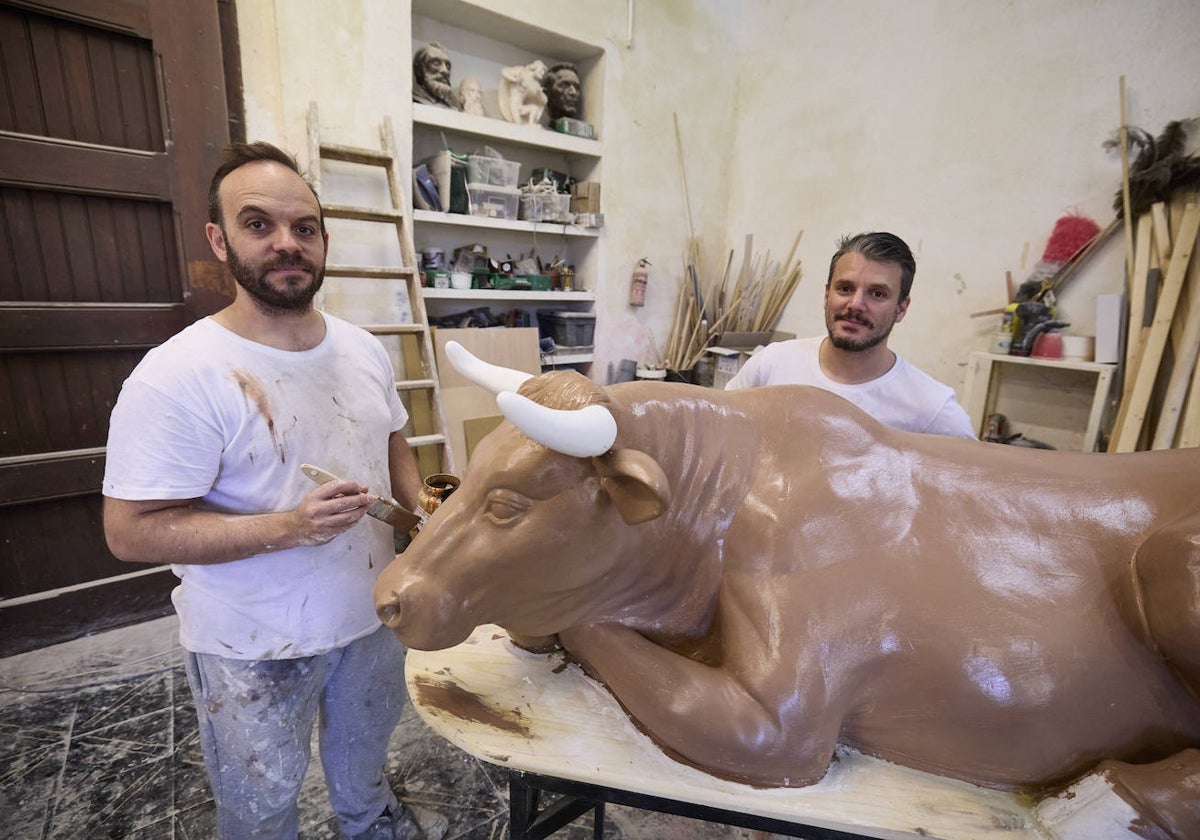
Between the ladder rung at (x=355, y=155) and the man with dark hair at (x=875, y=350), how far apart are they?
294 cm

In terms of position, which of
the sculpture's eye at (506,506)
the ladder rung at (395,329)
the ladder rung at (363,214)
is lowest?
the sculpture's eye at (506,506)

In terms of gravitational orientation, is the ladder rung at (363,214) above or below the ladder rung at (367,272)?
above

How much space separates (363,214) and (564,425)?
324 centimetres

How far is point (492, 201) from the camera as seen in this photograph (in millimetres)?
4414

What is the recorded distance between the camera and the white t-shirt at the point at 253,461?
4.61 ft

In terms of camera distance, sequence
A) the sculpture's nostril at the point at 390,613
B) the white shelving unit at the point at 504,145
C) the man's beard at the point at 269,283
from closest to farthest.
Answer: the sculpture's nostril at the point at 390,613
the man's beard at the point at 269,283
the white shelving unit at the point at 504,145

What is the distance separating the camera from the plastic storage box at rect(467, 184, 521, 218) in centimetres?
432

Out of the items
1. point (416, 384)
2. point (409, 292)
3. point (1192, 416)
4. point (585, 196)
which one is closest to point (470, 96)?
point (585, 196)

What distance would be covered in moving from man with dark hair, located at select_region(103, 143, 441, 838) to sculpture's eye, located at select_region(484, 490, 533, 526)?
46cm

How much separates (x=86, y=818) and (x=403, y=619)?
6.74 feet

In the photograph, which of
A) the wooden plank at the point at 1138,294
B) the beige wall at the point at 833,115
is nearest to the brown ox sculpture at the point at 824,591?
the wooden plank at the point at 1138,294

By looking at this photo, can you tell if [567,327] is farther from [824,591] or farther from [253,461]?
[824,591]

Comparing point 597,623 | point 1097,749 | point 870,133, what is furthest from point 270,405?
point 870,133

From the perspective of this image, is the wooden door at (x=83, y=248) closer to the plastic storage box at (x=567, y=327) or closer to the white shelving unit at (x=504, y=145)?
the white shelving unit at (x=504, y=145)
